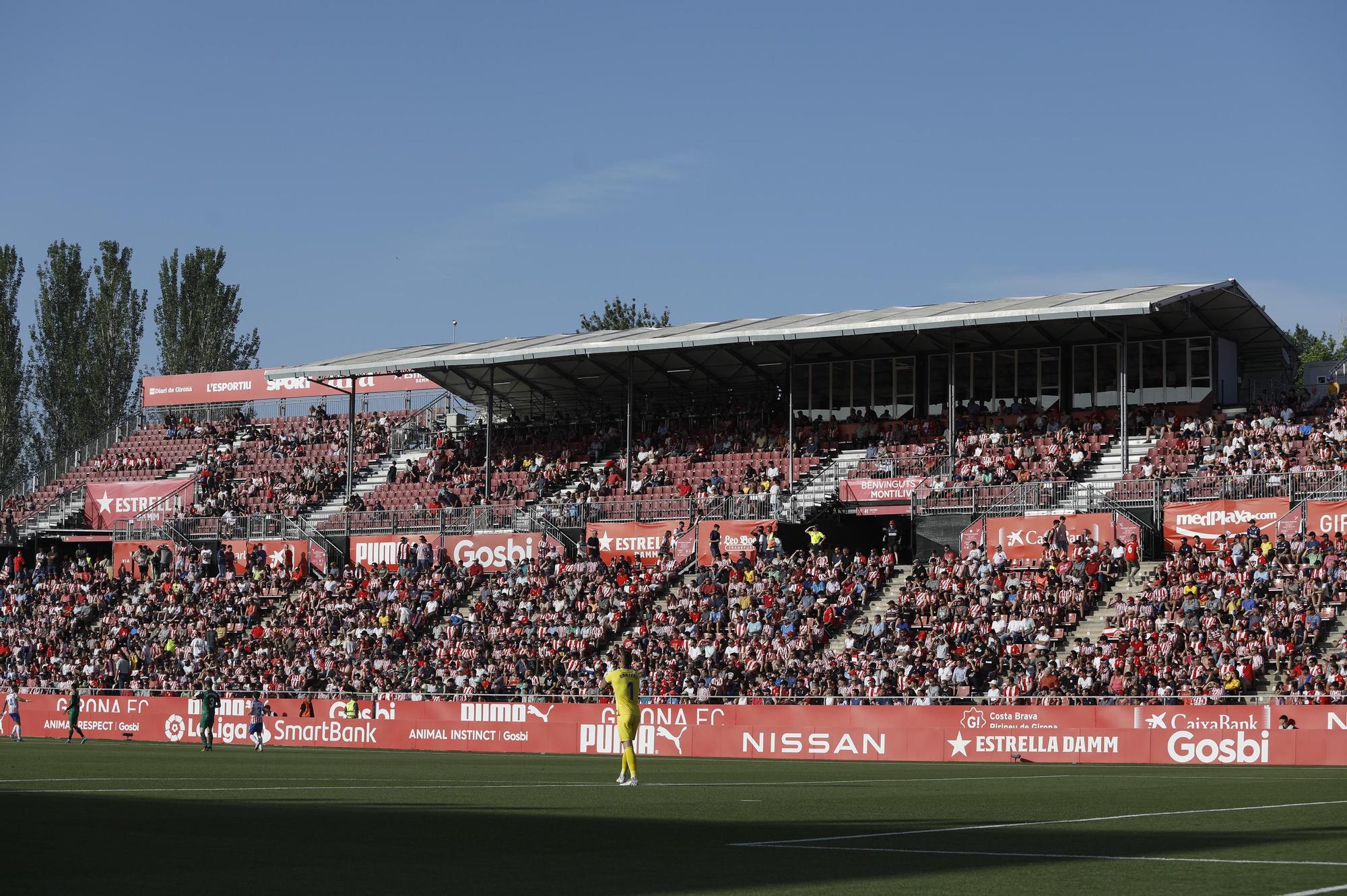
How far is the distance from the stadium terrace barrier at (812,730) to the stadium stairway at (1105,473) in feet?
41.7

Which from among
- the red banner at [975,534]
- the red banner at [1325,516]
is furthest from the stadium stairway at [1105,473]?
the red banner at [1325,516]

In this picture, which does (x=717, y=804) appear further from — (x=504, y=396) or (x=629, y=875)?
(x=504, y=396)

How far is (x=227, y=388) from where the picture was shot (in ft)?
256

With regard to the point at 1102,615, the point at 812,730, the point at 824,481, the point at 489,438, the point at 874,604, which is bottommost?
the point at 812,730

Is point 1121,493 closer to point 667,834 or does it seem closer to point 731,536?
point 731,536

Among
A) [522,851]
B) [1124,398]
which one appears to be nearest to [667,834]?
[522,851]

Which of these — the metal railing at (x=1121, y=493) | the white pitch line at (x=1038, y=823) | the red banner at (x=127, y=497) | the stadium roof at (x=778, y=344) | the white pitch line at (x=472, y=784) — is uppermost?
the stadium roof at (x=778, y=344)

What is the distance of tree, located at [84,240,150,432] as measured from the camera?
95.8 meters

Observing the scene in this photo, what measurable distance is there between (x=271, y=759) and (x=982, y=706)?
1474cm

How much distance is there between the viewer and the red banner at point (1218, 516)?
42.0 m

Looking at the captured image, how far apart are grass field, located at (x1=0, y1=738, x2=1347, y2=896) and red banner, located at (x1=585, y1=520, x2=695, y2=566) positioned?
26.1m

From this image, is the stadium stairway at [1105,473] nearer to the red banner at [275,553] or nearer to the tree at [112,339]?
the red banner at [275,553]

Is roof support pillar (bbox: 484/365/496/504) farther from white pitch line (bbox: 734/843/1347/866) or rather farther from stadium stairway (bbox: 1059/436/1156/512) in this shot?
white pitch line (bbox: 734/843/1347/866)

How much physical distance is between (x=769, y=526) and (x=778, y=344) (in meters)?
9.89
